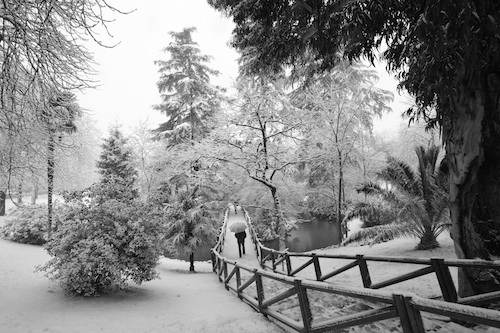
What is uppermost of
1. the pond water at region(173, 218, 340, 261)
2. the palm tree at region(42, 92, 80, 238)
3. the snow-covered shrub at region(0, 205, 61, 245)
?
the palm tree at region(42, 92, 80, 238)

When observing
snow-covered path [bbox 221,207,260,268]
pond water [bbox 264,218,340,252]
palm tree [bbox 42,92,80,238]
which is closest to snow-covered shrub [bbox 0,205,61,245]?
palm tree [bbox 42,92,80,238]

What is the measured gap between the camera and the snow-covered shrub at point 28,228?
1487 cm

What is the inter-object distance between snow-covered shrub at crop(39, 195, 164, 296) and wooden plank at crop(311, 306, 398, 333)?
4.79m

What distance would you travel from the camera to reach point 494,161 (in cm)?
390

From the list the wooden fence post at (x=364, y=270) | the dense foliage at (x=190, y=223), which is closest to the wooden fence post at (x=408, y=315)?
the wooden fence post at (x=364, y=270)

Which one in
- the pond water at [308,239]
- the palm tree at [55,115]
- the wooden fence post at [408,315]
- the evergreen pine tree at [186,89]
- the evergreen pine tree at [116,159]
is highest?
the evergreen pine tree at [186,89]

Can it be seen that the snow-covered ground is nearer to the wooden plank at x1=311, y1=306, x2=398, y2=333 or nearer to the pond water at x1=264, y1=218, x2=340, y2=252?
the wooden plank at x1=311, y1=306, x2=398, y2=333

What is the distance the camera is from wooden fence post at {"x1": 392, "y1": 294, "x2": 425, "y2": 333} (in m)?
2.27

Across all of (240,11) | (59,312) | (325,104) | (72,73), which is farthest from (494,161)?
(325,104)

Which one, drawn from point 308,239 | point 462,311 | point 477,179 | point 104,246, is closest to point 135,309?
point 104,246

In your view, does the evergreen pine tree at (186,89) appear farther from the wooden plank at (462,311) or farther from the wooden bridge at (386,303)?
the wooden plank at (462,311)

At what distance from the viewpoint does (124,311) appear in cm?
520

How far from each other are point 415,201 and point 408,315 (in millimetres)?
7519

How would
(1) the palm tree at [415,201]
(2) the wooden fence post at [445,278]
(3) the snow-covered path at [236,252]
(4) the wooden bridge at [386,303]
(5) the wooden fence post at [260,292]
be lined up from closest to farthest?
(4) the wooden bridge at [386,303] < (2) the wooden fence post at [445,278] < (5) the wooden fence post at [260,292] < (1) the palm tree at [415,201] < (3) the snow-covered path at [236,252]
